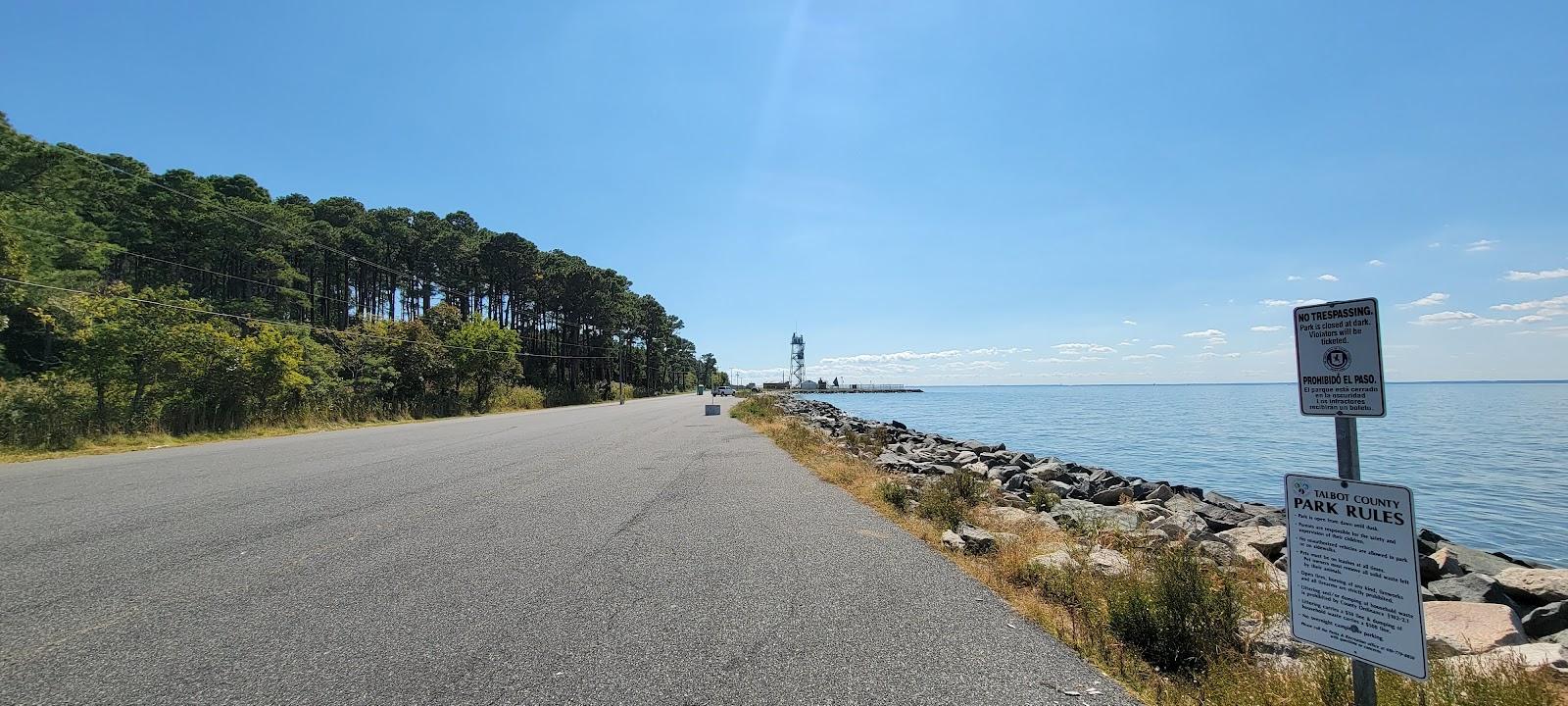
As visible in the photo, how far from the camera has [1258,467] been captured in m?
19.3

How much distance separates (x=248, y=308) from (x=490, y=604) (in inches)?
2189

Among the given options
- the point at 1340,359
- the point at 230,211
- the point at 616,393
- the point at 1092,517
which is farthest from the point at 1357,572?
the point at 616,393

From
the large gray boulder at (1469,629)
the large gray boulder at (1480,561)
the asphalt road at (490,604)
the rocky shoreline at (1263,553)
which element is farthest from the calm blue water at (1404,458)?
the asphalt road at (490,604)

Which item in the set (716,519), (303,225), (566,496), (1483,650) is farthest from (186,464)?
(303,225)

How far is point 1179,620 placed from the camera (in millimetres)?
3766

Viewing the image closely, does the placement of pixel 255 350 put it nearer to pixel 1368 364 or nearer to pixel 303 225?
pixel 1368 364

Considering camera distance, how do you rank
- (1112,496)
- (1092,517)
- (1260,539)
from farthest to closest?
(1112,496), (1092,517), (1260,539)

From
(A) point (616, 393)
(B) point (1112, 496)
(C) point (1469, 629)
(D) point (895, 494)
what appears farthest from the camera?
(A) point (616, 393)

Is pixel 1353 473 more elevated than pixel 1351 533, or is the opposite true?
pixel 1353 473

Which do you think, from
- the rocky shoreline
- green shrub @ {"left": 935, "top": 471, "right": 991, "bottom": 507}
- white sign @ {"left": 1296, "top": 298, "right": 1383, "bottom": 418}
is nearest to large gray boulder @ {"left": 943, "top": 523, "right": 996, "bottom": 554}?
the rocky shoreline

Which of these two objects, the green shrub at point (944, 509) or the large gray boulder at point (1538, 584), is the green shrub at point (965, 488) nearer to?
the green shrub at point (944, 509)

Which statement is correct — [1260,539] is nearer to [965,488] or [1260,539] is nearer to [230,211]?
[965,488]

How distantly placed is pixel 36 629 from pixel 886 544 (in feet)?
21.9

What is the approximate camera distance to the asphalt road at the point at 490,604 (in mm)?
3219
